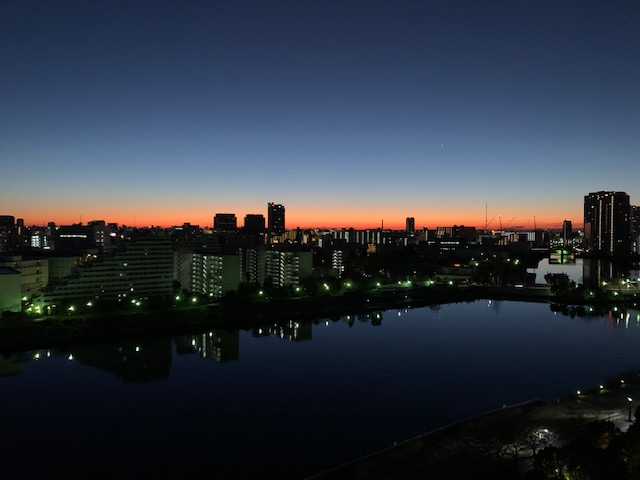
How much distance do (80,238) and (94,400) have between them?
2022cm

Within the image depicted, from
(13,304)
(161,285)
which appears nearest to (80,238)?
(161,285)

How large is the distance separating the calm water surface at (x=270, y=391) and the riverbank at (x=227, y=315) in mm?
513

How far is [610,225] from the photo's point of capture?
37.0 metres

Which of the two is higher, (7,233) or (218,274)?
(7,233)

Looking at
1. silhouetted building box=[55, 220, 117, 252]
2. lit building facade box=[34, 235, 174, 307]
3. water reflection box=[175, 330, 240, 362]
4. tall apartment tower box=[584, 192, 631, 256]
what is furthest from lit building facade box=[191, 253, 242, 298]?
tall apartment tower box=[584, 192, 631, 256]

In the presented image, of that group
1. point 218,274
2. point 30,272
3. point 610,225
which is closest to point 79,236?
point 30,272

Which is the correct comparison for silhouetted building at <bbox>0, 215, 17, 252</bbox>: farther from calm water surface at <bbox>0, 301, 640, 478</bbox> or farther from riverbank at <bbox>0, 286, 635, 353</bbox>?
calm water surface at <bbox>0, 301, 640, 478</bbox>

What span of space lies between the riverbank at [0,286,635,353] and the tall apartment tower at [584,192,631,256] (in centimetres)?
2646

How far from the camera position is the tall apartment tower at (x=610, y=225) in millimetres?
36375

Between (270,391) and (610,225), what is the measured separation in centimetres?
3936

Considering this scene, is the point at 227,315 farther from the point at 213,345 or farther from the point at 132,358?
the point at 132,358

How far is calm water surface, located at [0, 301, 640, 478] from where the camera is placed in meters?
3.81

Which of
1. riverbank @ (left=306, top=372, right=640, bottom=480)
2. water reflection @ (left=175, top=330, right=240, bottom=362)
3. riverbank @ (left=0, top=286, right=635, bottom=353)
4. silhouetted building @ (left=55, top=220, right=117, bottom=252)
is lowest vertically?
water reflection @ (left=175, top=330, right=240, bottom=362)

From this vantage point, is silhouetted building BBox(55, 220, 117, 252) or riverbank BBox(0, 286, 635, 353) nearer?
Result: riverbank BBox(0, 286, 635, 353)
